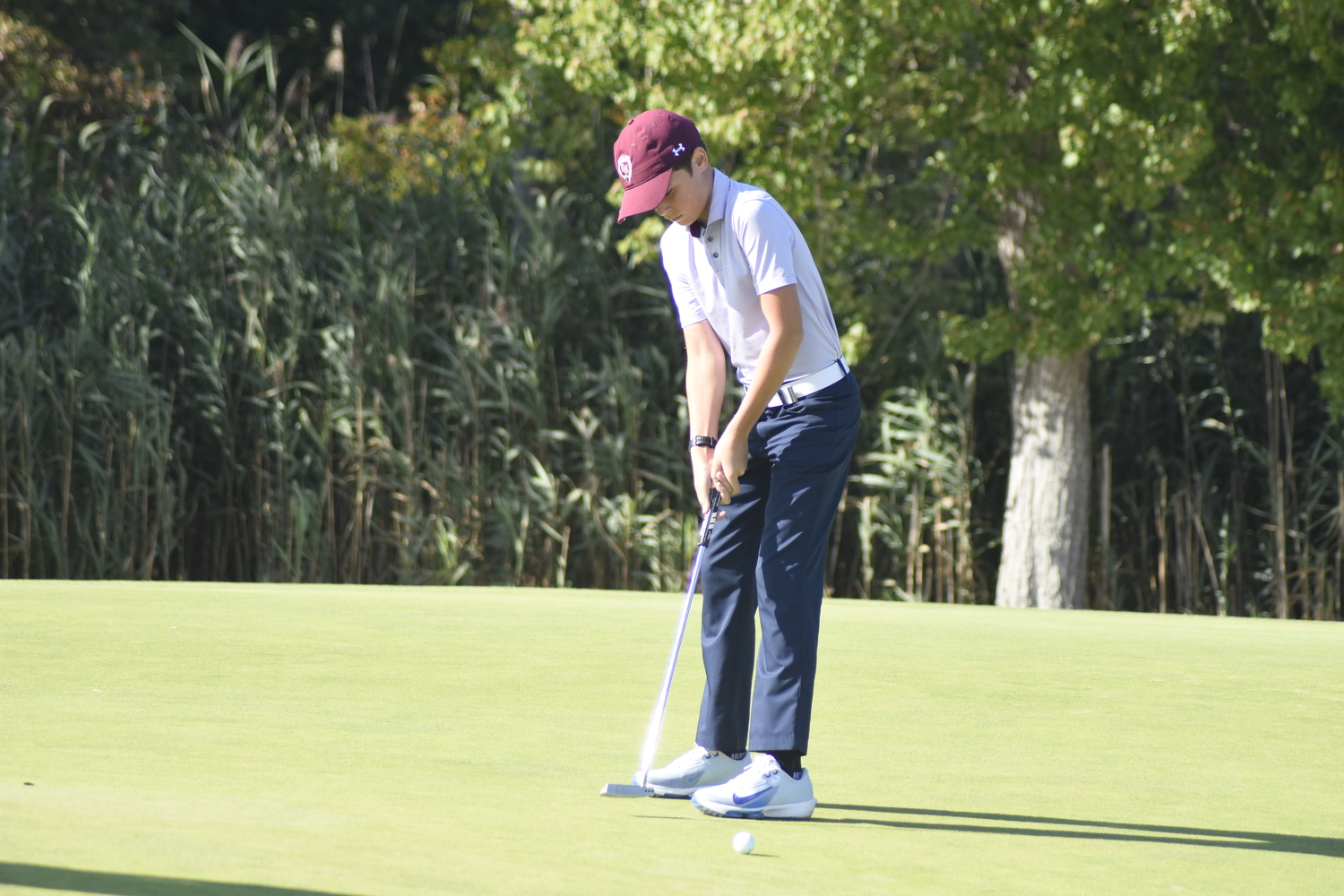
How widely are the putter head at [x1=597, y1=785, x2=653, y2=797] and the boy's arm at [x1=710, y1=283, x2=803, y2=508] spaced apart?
0.71 m

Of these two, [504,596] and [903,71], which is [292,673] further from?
[903,71]

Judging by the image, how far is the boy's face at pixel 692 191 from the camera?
384cm

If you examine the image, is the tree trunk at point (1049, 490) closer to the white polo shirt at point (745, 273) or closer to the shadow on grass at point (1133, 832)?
the white polo shirt at point (745, 273)

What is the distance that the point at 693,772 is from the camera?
3863 mm

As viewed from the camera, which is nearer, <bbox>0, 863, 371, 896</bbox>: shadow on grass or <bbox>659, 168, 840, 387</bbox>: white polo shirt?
<bbox>0, 863, 371, 896</bbox>: shadow on grass

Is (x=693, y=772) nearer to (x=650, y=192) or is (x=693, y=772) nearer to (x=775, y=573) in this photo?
(x=775, y=573)

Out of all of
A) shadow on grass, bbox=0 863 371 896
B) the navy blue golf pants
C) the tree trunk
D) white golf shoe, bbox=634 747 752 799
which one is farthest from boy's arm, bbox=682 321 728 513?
the tree trunk

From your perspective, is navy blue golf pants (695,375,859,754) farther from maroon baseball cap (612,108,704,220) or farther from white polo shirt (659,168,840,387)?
maroon baseball cap (612,108,704,220)

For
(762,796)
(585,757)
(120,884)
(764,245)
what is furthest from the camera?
(585,757)

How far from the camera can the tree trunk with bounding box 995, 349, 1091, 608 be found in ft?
36.3

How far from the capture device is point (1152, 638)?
718cm

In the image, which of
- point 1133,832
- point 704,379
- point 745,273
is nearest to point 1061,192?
point 704,379

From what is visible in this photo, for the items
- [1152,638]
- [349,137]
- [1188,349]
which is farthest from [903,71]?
[349,137]

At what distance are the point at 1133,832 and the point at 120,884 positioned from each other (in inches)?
78.7
